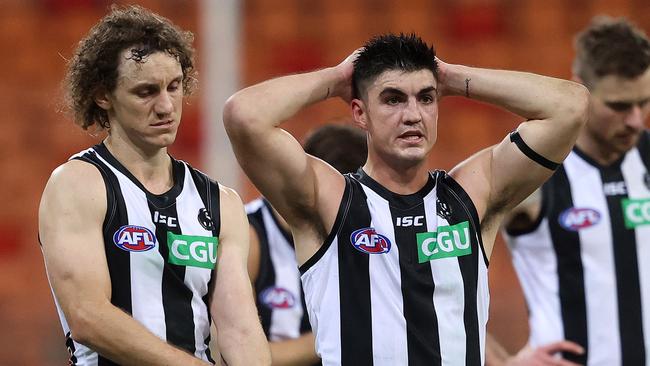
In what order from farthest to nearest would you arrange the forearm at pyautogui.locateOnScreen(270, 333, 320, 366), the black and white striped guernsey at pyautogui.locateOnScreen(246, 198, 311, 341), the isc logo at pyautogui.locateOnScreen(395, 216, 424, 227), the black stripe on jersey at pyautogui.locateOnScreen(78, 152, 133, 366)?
1. the black and white striped guernsey at pyautogui.locateOnScreen(246, 198, 311, 341)
2. the forearm at pyautogui.locateOnScreen(270, 333, 320, 366)
3. the isc logo at pyautogui.locateOnScreen(395, 216, 424, 227)
4. the black stripe on jersey at pyautogui.locateOnScreen(78, 152, 133, 366)

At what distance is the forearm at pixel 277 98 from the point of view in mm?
3508

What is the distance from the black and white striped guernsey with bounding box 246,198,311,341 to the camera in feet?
15.1

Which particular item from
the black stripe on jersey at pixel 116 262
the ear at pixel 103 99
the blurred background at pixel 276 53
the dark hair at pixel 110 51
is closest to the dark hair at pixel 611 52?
the dark hair at pixel 110 51

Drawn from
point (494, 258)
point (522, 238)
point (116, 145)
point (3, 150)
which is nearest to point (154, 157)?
point (116, 145)

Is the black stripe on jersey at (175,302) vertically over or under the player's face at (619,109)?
under

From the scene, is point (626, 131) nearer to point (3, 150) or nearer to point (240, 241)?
point (240, 241)

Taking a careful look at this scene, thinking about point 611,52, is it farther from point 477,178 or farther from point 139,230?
point 139,230

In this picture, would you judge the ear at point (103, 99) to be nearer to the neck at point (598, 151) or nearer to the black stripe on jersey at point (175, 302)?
the black stripe on jersey at point (175, 302)

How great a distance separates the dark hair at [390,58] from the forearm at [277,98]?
0.26 ft

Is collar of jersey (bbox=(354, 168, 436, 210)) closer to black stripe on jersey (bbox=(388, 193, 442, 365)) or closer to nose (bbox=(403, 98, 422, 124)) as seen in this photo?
black stripe on jersey (bbox=(388, 193, 442, 365))

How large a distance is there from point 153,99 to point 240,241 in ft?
1.56

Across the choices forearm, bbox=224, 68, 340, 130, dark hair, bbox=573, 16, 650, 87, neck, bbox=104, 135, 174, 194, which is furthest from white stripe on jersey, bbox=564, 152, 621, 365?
neck, bbox=104, 135, 174, 194

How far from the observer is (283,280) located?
15.1 feet

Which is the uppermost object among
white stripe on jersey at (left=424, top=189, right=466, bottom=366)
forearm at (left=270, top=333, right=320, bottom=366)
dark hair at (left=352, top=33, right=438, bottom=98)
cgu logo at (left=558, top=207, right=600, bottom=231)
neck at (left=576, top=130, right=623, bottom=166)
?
dark hair at (left=352, top=33, right=438, bottom=98)
